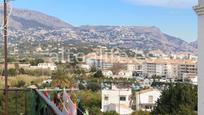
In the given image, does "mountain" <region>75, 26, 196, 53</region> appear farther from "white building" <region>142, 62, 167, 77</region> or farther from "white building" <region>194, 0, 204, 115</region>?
"white building" <region>194, 0, 204, 115</region>

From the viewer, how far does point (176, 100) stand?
25.4m

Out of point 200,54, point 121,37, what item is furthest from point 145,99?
point 121,37

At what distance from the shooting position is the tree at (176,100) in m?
24.9

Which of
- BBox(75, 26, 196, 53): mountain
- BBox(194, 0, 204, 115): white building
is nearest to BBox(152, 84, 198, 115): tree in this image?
BBox(194, 0, 204, 115): white building

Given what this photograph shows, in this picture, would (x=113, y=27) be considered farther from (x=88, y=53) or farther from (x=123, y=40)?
(x=88, y=53)

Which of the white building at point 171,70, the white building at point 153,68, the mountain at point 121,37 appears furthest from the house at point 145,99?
the mountain at point 121,37

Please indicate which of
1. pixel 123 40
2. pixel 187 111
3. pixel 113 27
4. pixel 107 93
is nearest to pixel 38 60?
pixel 107 93

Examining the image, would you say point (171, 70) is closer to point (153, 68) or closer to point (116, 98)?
point (153, 68)

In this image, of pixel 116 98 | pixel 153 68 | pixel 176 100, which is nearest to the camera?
pixel 176 100

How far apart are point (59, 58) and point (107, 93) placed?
105 ft

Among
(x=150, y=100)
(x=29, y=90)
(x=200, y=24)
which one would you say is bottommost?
(x=150, y=100)

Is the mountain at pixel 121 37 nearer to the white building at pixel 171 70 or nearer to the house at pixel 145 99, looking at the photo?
the white building at pixel 171 70

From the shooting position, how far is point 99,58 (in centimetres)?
9038

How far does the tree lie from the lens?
24891mm
